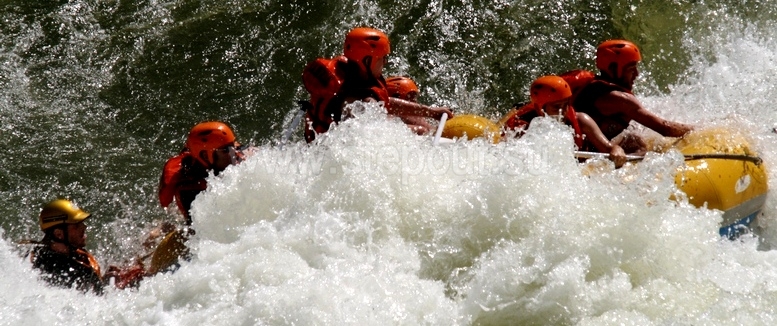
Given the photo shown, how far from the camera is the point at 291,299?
4199 millimetres

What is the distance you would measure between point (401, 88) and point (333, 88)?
33.8 inches

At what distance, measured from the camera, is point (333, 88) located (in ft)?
20.7

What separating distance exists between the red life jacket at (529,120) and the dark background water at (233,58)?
2.40 m

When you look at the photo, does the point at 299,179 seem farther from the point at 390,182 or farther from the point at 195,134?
the point at 195,134

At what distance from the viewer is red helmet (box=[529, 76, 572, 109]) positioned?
5746 millimetres

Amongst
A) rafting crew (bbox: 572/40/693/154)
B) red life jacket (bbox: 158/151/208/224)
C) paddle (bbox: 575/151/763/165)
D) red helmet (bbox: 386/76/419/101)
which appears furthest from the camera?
red helmet (bbox: 386/76/419/101)

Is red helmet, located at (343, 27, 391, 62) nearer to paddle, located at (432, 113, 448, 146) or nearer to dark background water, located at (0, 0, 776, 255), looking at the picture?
paddle, located at (432, 113, 448, 146)

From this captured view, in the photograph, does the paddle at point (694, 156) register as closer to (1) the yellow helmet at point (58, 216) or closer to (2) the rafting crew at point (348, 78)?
(2) the rafting crew at point (348, 78)

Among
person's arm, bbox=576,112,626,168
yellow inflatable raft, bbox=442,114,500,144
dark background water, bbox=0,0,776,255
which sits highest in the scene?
person's arm, bbox=576,112,626,168

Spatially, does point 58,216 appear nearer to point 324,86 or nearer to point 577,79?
point 324,86

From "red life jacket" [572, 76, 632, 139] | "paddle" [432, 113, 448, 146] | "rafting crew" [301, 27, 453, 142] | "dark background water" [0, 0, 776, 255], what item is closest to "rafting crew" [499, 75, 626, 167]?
"red life jacket" [572, 76, 632, 139]

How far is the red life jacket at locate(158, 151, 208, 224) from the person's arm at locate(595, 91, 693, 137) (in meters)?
2.89

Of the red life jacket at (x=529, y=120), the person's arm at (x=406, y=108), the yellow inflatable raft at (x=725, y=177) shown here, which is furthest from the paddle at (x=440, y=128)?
the yellow inflatable raft at (x=725, y=177)

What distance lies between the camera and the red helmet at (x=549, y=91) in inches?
226
